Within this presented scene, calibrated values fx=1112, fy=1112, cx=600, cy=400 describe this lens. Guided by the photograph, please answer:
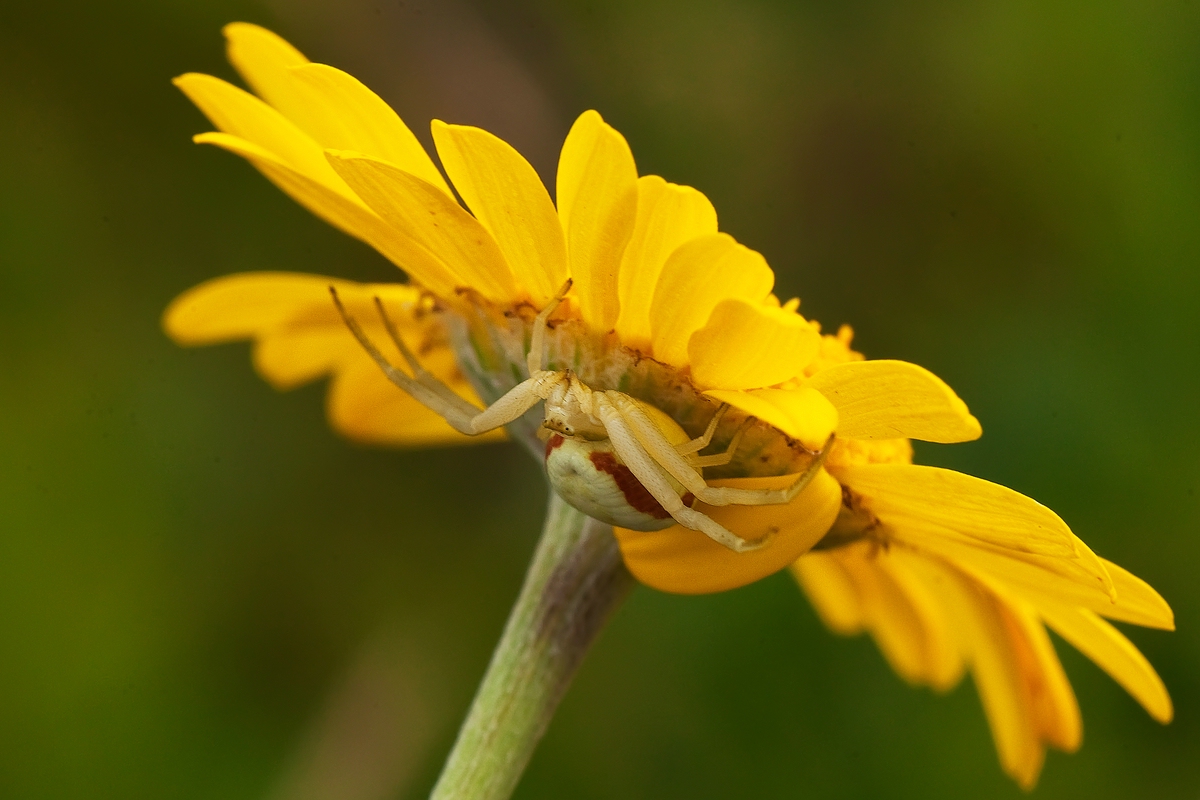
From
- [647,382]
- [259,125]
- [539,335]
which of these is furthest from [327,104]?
[647,382]

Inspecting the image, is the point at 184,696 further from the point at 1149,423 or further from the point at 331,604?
the point at 1149,423

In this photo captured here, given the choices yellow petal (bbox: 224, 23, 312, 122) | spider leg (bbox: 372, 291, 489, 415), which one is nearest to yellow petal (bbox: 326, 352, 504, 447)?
spider leg (bbox: 372, 291, 489, 415)

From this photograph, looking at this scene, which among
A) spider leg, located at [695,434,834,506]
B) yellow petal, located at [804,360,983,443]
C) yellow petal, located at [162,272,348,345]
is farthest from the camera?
yellow petal, located at [162,272,348,345]

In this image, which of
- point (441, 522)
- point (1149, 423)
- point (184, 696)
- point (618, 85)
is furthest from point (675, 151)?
point (184, 696)

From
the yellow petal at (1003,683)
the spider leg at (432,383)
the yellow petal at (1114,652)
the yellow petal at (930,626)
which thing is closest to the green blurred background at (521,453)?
the yellow petal at (930,626)

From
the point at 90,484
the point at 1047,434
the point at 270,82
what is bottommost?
the point at 90,484

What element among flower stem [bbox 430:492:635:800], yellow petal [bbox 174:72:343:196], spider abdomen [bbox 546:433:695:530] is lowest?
flower stem [bbox 430:492:635:800]

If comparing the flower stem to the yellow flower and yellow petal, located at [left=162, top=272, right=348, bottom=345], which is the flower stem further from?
yellow petal, located at [left=162, top=272, right=348, bottom=345]
